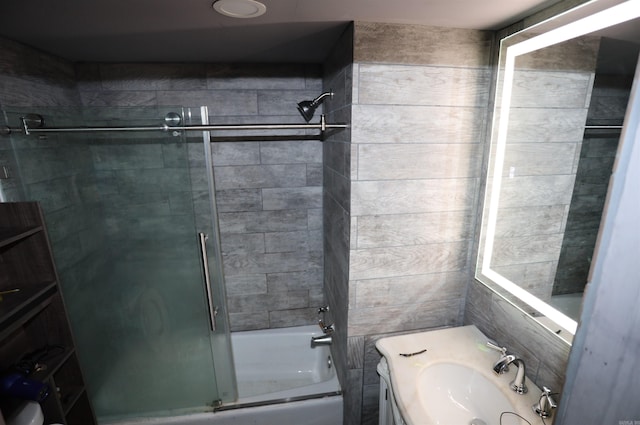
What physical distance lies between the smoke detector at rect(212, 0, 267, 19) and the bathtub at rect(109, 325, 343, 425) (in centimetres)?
195

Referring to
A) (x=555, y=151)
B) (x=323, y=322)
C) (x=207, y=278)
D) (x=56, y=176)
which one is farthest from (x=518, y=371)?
(x=56, y=176)

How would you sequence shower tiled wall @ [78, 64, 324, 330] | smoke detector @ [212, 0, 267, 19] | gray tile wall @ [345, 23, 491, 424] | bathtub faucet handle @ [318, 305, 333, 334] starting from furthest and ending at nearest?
bathtub faucet handle @ [318, 305, 333, 334]
shower tiled wall @ [78, 64, 324, 330]
gray tile wall @ [345, 23, 491, 424]
smoke detector @ [212, 0, 267, 19]

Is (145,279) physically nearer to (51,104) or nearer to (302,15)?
(51,104)

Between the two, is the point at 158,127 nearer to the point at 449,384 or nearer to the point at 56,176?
the point at 56,176

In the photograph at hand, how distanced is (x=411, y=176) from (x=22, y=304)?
1.66 m

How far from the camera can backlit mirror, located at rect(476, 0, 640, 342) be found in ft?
2.98

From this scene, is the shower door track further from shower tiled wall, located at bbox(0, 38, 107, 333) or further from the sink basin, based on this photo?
the sink basin

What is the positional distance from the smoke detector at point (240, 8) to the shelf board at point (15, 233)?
3.70 feet

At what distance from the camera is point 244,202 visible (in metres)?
2.15

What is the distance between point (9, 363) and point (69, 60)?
1697 mm

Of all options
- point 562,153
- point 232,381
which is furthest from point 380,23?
point 232,381

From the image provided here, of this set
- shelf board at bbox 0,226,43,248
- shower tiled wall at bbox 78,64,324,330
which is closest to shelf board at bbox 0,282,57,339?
shelf board at bbox 0,226,43,248

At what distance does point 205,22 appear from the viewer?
48.3 inches

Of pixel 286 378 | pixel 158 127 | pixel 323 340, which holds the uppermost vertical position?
pixel 158 127
